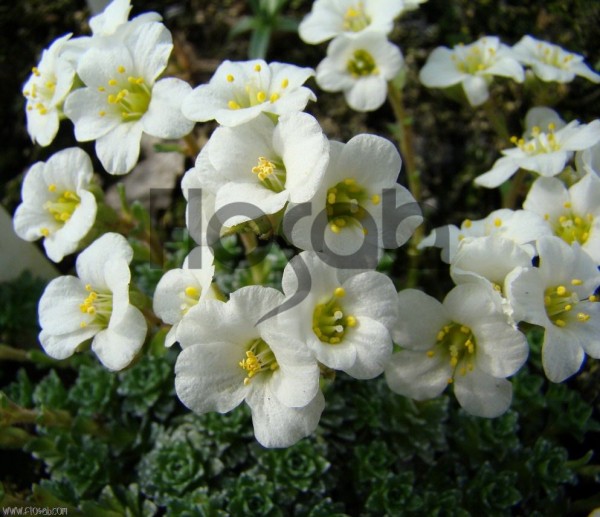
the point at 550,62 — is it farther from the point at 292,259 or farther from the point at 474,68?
the point at 292,259

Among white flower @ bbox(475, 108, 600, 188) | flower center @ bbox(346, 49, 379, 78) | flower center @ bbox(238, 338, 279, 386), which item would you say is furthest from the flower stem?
flower center @ bbox(238, 338, 279, 386)

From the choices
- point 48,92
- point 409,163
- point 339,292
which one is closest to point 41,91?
point 48,92

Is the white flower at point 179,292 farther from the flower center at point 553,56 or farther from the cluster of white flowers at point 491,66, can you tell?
the flower center at point 553,56

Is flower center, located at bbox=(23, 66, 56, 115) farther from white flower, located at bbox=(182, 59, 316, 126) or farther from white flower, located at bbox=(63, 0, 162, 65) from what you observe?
white flower, located at bbox=(182, 59, 316, 126)

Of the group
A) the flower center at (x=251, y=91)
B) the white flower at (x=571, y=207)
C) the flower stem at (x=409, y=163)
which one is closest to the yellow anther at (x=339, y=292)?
the flower center at (x=251, y=91)

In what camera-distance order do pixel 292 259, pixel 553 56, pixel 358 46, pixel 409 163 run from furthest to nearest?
1. pixel 409 163
2. pixel 553 56
3. pixel 358 46
4. pixel 292 259

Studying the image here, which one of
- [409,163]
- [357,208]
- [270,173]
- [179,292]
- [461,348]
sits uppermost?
[270,173]
